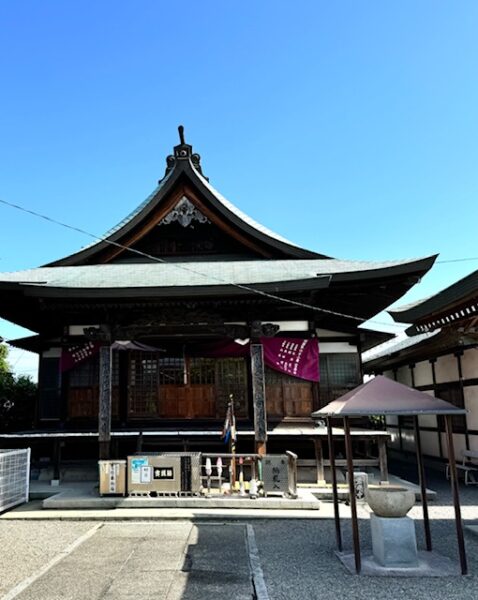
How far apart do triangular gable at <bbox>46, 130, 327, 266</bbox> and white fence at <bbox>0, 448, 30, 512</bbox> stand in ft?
17.6

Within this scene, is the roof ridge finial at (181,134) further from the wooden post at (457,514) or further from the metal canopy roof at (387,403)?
the wooden post at (457,514)

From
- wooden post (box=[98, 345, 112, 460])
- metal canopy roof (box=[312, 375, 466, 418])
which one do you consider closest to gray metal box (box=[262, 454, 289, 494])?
metal canopy roof (box=[312, 375, 466, 418])

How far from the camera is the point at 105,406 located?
10578 mm

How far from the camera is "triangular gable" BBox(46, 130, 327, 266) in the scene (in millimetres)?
12875

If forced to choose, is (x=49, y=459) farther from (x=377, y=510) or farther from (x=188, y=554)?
(x=377, y=510)

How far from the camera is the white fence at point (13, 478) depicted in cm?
937

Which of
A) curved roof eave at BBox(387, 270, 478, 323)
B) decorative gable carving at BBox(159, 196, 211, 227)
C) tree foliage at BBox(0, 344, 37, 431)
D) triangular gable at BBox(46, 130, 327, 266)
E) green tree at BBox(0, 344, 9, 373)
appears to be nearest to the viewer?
curved roof eave at BBox(387, 270, 478, 323)

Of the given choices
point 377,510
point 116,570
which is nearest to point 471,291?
point 377,510

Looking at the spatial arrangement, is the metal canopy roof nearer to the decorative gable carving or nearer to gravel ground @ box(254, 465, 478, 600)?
gravel ground @ box(254, 465, 478, 600)

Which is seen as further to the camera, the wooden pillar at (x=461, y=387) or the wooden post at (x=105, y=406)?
the wooden pillar at (x=461, y=387)

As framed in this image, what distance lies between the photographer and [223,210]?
1290 cm

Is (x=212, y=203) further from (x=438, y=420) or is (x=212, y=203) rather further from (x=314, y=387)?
(x=438, y=420)

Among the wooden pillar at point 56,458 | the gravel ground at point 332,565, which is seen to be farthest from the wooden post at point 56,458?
the gravel ground at point 332,565

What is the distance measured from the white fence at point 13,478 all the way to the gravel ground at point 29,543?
95 cm
